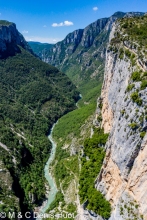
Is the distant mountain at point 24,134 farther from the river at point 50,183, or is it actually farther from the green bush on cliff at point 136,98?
the green bush on cliff at point 136,98

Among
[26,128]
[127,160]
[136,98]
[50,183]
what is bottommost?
[50,183]

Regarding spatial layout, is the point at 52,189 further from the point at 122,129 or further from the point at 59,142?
the point at 122,129

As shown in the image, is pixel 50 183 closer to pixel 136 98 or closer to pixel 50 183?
pixel 50 183

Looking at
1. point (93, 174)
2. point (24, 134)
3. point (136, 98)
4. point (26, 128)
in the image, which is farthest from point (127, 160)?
point (26, 128)

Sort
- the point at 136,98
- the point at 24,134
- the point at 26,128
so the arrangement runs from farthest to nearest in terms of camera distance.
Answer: the point at 26,128 < the point at 24,134 < the point at 136,98

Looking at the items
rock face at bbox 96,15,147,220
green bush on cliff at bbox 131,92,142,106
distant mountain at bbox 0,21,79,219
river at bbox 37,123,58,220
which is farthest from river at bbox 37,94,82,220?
green bush on cliff at bbox 131,92,142,106

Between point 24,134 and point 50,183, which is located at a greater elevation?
point 24,134

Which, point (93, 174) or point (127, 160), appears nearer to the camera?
point (127, 160)

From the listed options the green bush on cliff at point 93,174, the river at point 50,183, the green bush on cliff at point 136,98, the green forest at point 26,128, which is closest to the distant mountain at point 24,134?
the green forest at point 26,128

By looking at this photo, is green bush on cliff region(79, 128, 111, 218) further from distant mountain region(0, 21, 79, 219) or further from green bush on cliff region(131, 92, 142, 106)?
distant mountain region(0, 21, 79, 219)

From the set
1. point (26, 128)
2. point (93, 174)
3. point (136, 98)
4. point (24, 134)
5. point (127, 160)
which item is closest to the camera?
point (127, 160)
